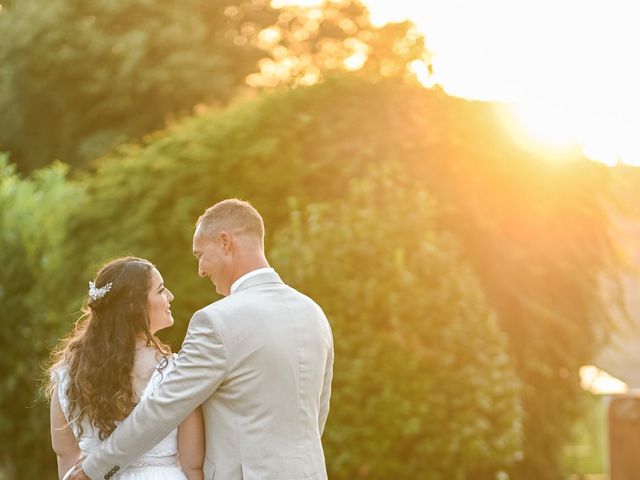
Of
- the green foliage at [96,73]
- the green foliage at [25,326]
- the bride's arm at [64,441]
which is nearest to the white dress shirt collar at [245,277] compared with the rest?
the bride's arm at [64,441]

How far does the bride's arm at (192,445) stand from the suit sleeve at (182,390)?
81mm

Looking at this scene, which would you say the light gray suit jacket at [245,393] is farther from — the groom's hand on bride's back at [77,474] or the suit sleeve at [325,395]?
the suit sleeve at [325,395]

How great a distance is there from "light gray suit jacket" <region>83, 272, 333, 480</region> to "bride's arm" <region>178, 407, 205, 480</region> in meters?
0.05

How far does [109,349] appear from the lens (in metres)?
4.80

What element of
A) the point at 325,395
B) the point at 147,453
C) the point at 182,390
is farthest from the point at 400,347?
the point at 182,390

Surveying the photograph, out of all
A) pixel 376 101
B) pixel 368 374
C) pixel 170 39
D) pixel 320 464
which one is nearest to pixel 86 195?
pixel 376 101

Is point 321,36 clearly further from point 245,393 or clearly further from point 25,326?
point 245,393

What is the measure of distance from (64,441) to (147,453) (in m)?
0.33

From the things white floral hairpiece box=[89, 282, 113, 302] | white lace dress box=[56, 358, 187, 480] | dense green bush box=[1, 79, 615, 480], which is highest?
white floral hairpiece box=[89, 282, 113, 302]

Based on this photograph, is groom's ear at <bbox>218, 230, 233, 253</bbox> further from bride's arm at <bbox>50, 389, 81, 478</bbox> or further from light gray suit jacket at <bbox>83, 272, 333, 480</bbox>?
bride's arm at <bbox>50, 389, 81, 478</bbox>

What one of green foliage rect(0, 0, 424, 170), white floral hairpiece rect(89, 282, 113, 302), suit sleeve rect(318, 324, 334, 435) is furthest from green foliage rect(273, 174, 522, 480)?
green foliage rect(0, 0, 424, 170)

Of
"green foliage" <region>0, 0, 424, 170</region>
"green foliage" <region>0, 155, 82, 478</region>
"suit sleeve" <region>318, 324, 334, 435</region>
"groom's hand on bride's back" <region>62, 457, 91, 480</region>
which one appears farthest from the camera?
"green foliage" <region>0, 0, 424, 170</region>

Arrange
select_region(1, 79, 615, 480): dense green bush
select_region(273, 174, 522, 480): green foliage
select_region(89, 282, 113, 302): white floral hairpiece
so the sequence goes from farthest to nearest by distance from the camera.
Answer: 1. select_region(1, 79, 615, 480): dense green bush
2. select_region(273, 174, 522, 480): green foliage
3. select_region(89, 282, 113, 302): white floral hairpiece

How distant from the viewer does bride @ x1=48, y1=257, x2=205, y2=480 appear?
4742 millimetres
